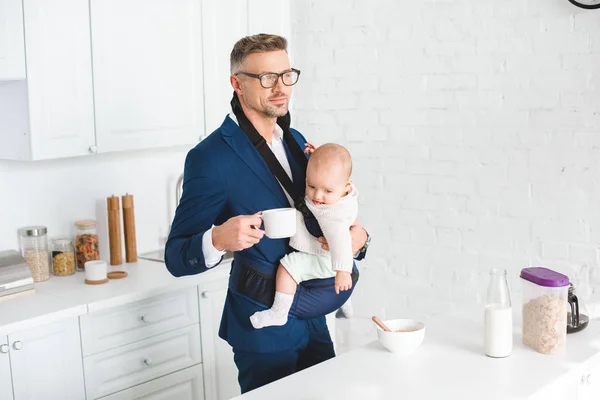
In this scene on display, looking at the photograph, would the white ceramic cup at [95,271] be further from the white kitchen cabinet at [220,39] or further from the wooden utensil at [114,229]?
the white kitchen cabinet at [220,39]

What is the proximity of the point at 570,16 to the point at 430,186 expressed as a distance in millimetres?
1013

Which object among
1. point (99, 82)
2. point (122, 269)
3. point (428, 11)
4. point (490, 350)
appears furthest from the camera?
point (428, 11)

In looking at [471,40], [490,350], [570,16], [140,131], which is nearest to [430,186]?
[471,40]

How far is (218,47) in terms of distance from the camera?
3.75 metres

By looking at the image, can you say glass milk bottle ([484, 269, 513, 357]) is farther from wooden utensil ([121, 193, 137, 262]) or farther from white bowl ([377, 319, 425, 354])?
wooden utensil ([121, 193, 137, 262])

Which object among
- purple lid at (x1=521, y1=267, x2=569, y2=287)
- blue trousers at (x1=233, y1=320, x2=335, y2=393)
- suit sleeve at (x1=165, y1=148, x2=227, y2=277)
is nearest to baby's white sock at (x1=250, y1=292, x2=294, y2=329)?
blue trousers at (x1=233, y1=320, x2=335, y2=393)

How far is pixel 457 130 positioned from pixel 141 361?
1780 mm

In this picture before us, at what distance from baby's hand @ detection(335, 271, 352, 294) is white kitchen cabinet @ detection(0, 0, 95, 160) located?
1399mm

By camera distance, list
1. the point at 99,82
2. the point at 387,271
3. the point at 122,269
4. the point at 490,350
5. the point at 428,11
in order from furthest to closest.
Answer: the point at 387,271
the point at 428,11
the point at 122,269
the point at 99,82
the point at 490,350

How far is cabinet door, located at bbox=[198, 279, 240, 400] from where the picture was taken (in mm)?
3383

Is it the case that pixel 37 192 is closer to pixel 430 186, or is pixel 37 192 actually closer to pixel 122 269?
pixel 122 269

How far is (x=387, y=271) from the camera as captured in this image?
408cm

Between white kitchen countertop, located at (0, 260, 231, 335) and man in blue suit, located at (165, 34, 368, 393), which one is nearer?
man in blue suit, located at (165, 34, 368, 393)

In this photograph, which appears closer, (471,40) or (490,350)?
(490,350)
